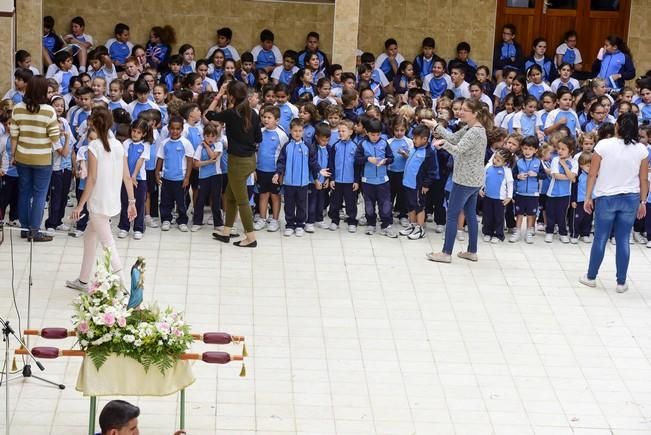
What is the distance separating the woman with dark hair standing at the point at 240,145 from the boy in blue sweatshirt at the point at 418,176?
1.84 metres

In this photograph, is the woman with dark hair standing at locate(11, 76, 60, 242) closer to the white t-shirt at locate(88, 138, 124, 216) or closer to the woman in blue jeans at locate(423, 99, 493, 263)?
the white t-shirt at locate(88, 138, 124, 216)

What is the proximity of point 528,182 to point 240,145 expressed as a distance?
3369 millimetres

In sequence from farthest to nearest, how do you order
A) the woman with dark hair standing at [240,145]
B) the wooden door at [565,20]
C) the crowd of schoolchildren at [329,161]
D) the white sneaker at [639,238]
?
the wooden door at [565,20]
the white sneaker at [639,238]
the crowd of schoolchildren at [329,161]
the woman with dark hair standing at [240,145]

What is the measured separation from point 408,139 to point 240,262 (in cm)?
263

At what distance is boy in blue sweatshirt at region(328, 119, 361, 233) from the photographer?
14570 mm

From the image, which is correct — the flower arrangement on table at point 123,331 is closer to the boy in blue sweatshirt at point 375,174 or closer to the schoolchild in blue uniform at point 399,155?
the boy in blue sweatshirt at point 375,174

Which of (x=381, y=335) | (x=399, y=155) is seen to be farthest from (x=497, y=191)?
(x=381, y=335)

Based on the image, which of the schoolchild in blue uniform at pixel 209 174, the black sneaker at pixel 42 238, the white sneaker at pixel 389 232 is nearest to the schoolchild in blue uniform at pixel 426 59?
the white sneaker at pixel 389 232

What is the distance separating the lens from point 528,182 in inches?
580

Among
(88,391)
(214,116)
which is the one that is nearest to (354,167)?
(214,116)

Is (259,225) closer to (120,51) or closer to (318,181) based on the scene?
(318,181)

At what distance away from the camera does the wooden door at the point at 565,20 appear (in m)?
22.0

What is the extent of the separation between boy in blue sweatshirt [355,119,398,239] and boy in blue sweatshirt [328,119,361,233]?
0.09m

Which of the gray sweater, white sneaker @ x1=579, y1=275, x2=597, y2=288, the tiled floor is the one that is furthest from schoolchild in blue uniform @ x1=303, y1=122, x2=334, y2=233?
white sneaker @ x1=579, y1=275, x2=597, y2=288
